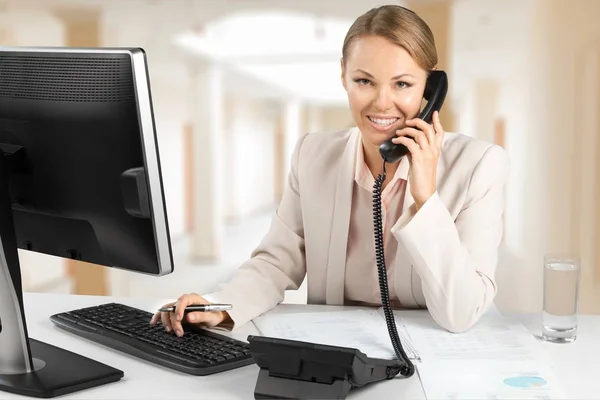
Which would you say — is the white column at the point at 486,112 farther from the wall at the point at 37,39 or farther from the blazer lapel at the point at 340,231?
the blazer lapel at the point at 340,231

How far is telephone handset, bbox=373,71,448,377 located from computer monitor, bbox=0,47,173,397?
1.50ft

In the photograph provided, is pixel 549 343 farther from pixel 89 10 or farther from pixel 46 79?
pixel 89 10

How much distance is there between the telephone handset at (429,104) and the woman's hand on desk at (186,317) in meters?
0.50

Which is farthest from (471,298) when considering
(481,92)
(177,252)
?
(177,252)

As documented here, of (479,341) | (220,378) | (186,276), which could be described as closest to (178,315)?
(220,378)

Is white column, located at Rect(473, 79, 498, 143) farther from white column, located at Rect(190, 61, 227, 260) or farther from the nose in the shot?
the nose

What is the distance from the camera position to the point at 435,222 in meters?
1.57

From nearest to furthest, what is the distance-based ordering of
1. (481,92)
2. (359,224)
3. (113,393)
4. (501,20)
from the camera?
(113,393)
(359,224)
(501,20)
(481,92)

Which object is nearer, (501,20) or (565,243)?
(565,243)

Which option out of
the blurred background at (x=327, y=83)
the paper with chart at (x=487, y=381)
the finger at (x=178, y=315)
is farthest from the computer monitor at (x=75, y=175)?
the blurred background at (x=327, y=83)

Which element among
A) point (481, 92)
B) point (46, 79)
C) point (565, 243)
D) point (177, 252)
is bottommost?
point (177, 252)

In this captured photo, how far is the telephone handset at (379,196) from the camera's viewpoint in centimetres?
140

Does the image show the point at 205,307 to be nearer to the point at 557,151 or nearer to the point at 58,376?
the point at 58,376

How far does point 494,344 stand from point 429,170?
0.39 m
